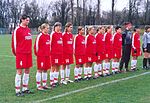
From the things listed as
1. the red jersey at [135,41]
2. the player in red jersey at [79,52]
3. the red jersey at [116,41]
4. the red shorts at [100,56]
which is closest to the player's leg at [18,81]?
the player in red jersey at [79,52]

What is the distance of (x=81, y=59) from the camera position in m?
11.9

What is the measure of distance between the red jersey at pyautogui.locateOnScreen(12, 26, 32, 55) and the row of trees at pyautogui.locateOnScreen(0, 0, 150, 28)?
68.4 meters

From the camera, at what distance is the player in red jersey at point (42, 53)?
392 inches

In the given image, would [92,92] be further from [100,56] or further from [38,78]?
[100,56]

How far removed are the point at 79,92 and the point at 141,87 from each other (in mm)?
1979

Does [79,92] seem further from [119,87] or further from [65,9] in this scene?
[65,9]

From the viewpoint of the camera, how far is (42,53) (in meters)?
9.99

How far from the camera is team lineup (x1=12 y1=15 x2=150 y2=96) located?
30.6 ft

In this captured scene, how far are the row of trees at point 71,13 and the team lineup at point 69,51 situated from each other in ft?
206

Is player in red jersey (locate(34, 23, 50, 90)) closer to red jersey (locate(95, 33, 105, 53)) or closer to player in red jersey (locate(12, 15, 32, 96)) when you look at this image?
player in red jersey (locate(12, 15, 32, 96))

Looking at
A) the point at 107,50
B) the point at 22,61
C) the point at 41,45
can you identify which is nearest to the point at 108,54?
the point at 107,50

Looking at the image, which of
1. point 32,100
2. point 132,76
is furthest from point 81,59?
point 32,100

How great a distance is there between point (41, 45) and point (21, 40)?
887 mm

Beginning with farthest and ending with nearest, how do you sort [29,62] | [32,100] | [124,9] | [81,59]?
[124,9]
[81,59]
[29,62]
[32,100]
